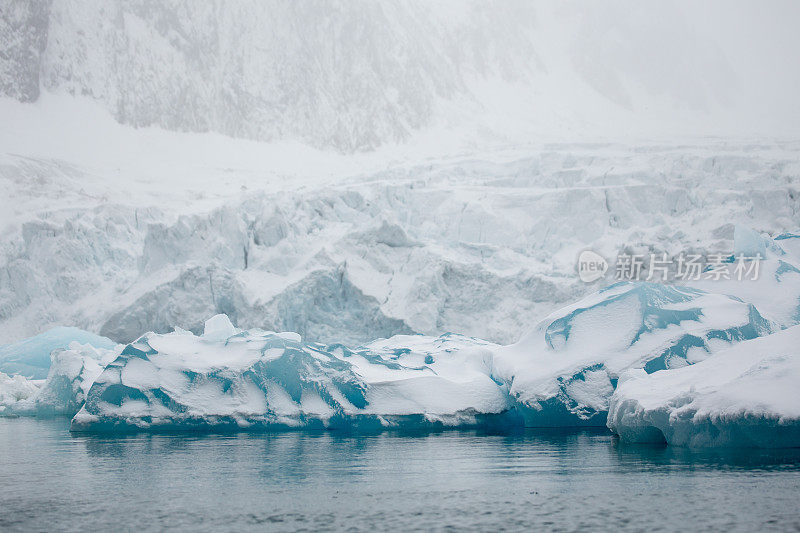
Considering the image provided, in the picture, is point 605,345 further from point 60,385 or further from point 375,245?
point 375,245

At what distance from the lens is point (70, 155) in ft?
156

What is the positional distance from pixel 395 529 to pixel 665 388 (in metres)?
5.75

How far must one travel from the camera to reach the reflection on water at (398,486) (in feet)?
24.0

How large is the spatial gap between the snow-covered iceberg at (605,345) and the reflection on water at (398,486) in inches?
52.1

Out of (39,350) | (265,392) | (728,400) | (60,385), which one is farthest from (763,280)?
(39,350)

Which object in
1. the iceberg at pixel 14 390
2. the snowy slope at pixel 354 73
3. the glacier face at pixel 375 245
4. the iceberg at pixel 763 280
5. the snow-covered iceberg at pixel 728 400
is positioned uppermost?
the snowy slope at pixel 354 73

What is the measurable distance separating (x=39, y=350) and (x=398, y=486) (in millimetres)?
19126

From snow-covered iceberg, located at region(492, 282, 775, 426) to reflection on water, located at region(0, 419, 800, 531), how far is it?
1322 millimetres

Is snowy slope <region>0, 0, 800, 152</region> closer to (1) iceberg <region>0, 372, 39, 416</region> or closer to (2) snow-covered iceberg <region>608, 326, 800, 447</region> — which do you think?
(1) iceberg <region>0, 372, 39, 416</region>


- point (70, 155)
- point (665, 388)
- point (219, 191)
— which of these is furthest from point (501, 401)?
point (70, 155)

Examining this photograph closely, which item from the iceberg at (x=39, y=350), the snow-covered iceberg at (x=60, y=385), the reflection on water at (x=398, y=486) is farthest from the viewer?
the iceberg at (x=39, y=350)

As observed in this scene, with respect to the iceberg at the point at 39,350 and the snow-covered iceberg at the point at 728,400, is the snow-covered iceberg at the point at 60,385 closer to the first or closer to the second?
the iceberg at the point at 39,350

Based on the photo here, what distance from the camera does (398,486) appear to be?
9.25 meters

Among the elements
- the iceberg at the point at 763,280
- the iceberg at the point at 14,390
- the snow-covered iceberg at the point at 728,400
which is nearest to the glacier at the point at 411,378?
the iceberg at the point at 763,280
